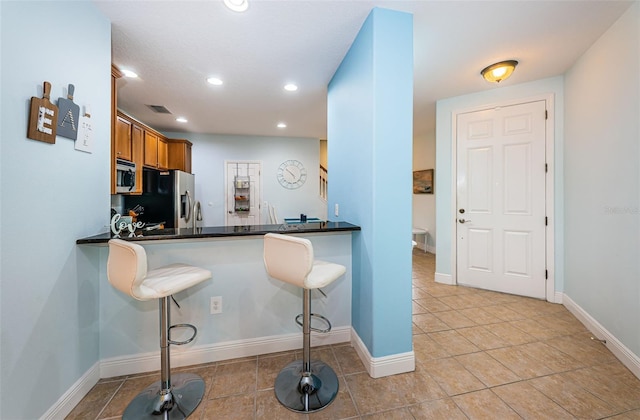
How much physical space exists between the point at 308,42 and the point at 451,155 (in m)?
2.32

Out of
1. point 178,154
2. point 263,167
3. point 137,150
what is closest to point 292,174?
point 263,167

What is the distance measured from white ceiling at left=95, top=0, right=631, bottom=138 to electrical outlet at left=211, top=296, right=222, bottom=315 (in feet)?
6.56

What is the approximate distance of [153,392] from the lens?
1.55 m

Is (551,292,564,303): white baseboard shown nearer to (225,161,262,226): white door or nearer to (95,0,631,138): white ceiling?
(95,0,631,138): white ceiling

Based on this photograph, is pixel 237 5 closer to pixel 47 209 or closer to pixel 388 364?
pixel 47 209

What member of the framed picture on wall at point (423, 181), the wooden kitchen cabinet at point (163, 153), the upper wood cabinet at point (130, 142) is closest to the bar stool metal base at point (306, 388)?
the upper wood cabinet at point (130, 142)

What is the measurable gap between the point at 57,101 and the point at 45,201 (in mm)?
544

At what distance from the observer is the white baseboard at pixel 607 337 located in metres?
Result: 1.71

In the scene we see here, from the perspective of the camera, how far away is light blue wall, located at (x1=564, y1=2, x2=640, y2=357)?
177 centimetres

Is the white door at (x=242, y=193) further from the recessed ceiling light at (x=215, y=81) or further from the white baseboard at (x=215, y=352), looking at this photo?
the white baseboard at (x=215, y=352)

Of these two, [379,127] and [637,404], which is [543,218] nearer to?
[637,404]

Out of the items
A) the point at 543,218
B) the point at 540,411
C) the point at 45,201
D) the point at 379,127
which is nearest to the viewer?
the point at 45,201

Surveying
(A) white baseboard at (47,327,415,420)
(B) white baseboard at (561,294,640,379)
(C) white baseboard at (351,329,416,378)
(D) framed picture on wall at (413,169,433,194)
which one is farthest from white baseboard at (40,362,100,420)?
(D) framed picture on wall at (413,169,433,194)

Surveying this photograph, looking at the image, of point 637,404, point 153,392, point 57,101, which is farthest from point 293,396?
point 57,101
